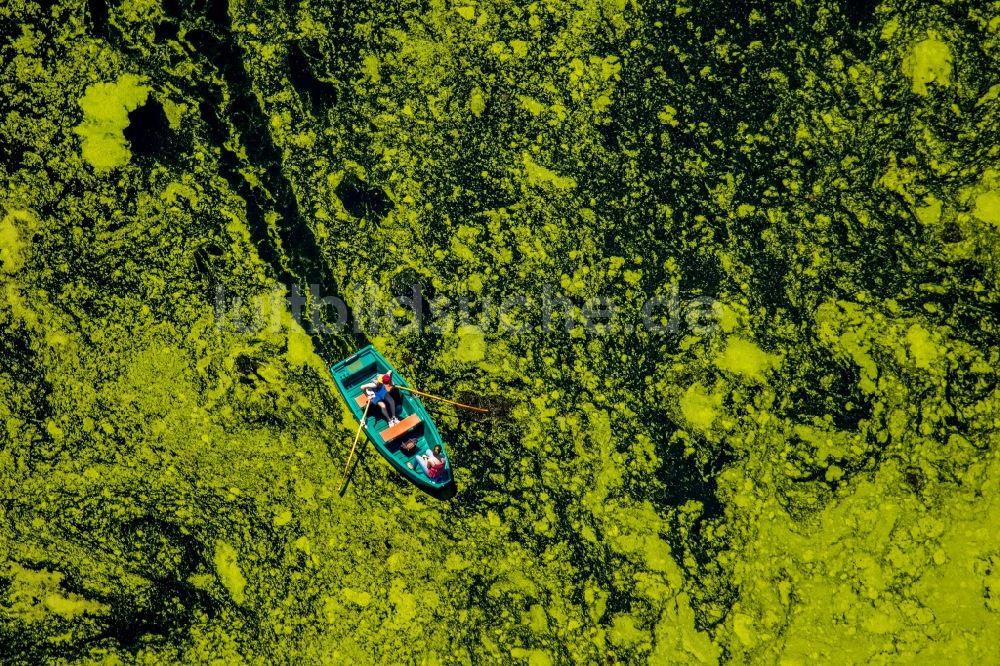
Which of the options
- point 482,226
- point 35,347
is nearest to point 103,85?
point 35,347

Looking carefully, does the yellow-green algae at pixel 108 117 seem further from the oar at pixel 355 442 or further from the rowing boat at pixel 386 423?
the oar at pixel 355 442

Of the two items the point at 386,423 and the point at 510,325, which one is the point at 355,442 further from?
the point at 510,325

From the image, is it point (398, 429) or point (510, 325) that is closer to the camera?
point (398, 429)

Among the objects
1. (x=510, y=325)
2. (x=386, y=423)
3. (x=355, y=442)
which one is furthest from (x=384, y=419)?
(x=510, y=325)

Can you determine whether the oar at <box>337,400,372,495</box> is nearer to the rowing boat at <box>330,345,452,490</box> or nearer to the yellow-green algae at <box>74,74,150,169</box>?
the rowing boat at <box>330,345,452,490</box>

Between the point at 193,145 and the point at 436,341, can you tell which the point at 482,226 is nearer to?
the point at 436,341

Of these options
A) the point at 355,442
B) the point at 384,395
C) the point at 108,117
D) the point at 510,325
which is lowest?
the point at 355,442

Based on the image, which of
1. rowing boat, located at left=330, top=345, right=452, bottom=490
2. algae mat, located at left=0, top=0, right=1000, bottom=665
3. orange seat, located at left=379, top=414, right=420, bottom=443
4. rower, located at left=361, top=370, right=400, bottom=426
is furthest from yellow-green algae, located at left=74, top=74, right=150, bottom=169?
orange seat, located at left=379, top=414, right=420, bottom=443
